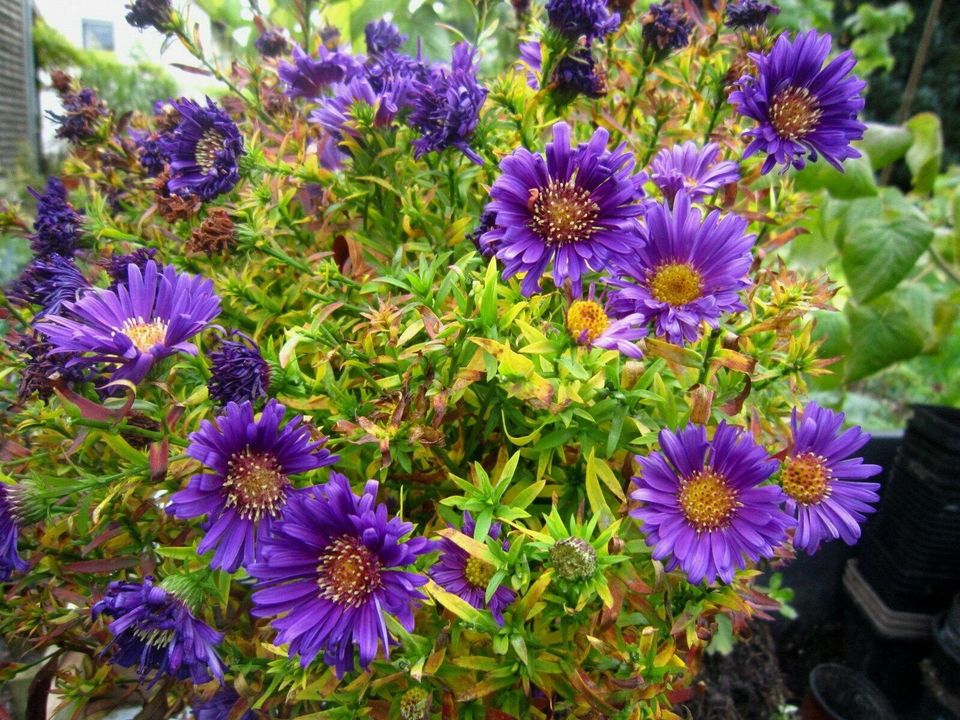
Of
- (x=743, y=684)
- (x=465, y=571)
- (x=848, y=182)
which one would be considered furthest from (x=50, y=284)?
(x=743, y=684)

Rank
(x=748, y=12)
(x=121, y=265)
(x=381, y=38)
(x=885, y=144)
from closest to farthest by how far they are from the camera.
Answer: (x=121, y=265), (x=748, y=12), (x=381, y=38), (x=885, y=144)

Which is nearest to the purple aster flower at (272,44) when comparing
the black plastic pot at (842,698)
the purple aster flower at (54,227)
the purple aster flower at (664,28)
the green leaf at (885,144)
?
the purple aster flower at (54,227)

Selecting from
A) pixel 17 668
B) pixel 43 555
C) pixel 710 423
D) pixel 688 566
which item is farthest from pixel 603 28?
pixel 17 668

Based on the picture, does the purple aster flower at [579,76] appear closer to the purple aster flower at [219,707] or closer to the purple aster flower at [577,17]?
the purple aster flower at [577,17]

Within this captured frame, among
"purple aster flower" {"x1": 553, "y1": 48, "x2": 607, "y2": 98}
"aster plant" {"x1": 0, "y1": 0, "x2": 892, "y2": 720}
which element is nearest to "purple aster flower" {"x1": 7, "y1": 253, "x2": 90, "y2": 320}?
"aster plant" {"x1": 0, "y1": 0, "x2": 892, "y2": 720}

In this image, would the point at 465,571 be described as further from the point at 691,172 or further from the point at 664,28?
the point at 664,28
